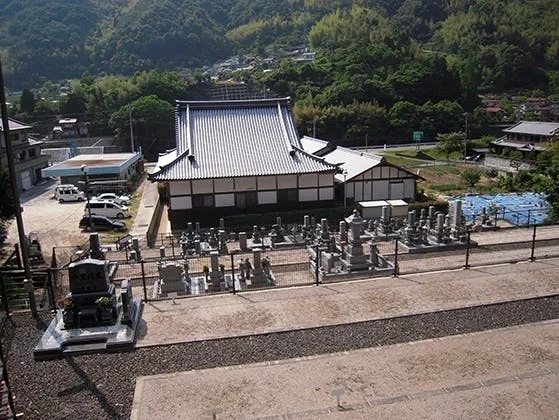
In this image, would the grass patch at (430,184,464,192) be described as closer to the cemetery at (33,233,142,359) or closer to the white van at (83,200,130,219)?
the white van at (83,200,130,219)

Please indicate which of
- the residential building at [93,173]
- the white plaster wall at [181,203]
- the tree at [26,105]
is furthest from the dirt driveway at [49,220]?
the tree at [26,105]

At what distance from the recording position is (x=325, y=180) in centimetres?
2359

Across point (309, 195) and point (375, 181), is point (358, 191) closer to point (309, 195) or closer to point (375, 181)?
point (375, 181)

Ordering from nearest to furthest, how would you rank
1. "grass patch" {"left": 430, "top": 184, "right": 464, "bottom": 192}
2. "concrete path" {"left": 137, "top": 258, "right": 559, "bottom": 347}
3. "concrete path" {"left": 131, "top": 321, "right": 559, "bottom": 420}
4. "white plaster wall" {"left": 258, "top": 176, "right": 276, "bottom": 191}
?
"concrete path" {"left": 131, "top": 321, "right": 559, "bottom": 420} → "concrete path" {"left": 137, "top": 258, "right": 559, "bottom": 347} → "white plaster wall" {"left": 258, "top": 176, "right": 276, "bottom": 191} → "grass patch" {"left": 430, "top": 184, "right": 464, "bottom": 192}

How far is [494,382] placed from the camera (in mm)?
7457

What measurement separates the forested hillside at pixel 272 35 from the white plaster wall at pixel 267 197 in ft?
153

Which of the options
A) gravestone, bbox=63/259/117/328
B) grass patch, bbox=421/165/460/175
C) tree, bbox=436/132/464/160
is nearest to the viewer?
gravestone, bbox=63/259/117/328

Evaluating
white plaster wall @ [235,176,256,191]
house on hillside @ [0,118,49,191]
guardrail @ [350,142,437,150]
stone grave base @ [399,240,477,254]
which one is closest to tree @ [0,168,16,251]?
white plaster wall @ [235,176,256,191]

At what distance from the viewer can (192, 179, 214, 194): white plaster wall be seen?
22344mm

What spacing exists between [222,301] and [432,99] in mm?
60149

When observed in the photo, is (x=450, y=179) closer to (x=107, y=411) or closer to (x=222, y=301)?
(x=222, y=301)

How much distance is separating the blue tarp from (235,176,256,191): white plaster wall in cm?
1039

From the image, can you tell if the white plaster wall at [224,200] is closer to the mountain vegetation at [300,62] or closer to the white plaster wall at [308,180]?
the white plaster wall at [308,180]

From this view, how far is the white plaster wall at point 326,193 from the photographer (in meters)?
23.6
